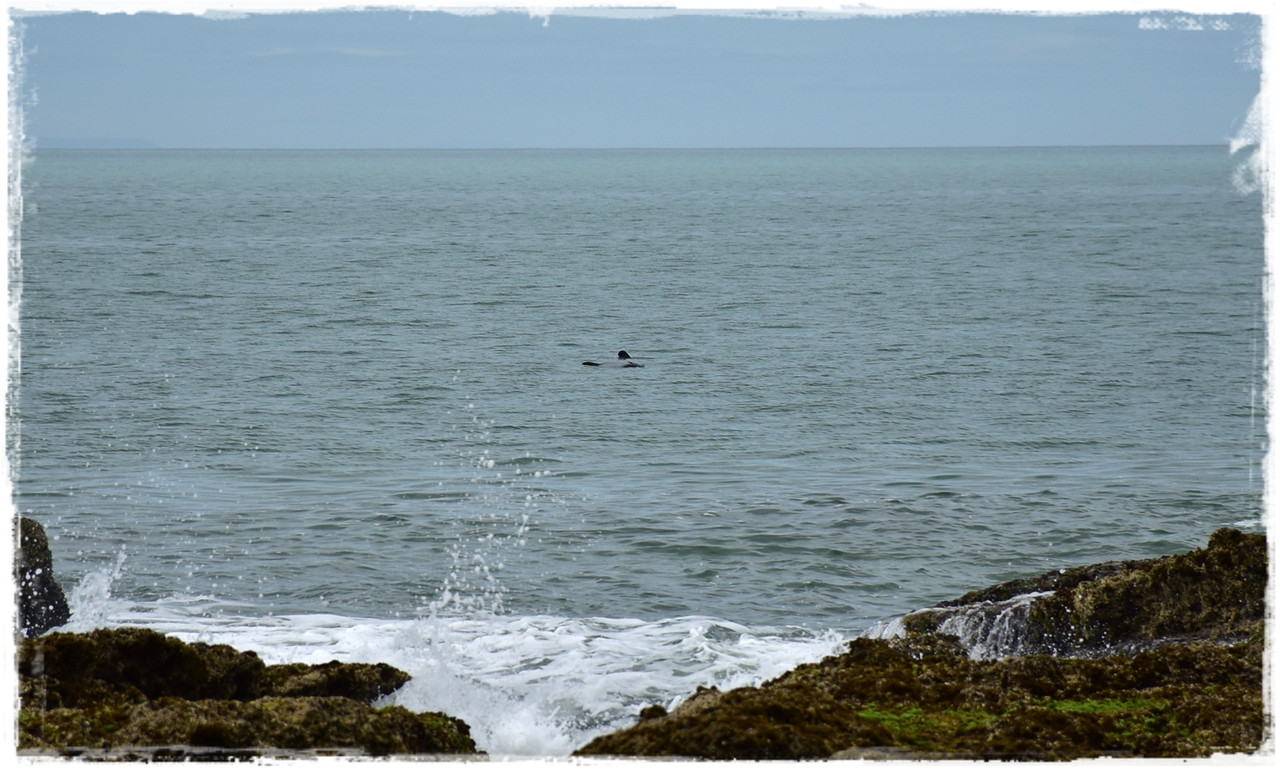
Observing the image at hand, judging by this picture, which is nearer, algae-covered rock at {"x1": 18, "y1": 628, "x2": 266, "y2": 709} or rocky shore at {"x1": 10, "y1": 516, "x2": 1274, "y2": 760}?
rocky shore at {"x1": 10, "y1": 516, "x2": 1274, "y2": 760}

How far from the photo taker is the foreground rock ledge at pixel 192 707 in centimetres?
690

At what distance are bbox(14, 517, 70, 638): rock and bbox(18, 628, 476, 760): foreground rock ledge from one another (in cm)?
388

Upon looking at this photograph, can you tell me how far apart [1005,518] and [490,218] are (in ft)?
314

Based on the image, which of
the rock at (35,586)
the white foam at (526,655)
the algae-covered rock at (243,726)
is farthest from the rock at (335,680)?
the rock at (35,586)

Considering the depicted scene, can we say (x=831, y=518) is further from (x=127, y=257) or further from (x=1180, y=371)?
(x=127, y=257)

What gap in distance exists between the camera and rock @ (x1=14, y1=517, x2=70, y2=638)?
40.0 ft

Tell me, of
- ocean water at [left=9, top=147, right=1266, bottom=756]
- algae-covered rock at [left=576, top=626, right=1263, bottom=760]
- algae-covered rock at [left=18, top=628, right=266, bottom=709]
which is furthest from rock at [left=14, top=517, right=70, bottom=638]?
algae-covered rock at [left=576, top=626, right=1263, bottom=760]

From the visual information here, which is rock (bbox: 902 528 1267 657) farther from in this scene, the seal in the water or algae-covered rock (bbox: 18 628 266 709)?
the seal in the water

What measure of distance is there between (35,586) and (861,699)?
8449 millimetres

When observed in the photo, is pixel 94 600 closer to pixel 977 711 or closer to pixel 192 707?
pixel 192 707

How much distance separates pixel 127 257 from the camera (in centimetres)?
6594

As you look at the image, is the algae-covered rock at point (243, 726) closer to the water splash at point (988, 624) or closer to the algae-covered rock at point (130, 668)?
the algae-covered rock at point (130, 668)

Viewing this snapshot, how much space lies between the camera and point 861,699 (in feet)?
27.0

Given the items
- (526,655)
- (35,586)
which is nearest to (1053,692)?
(526,655)
